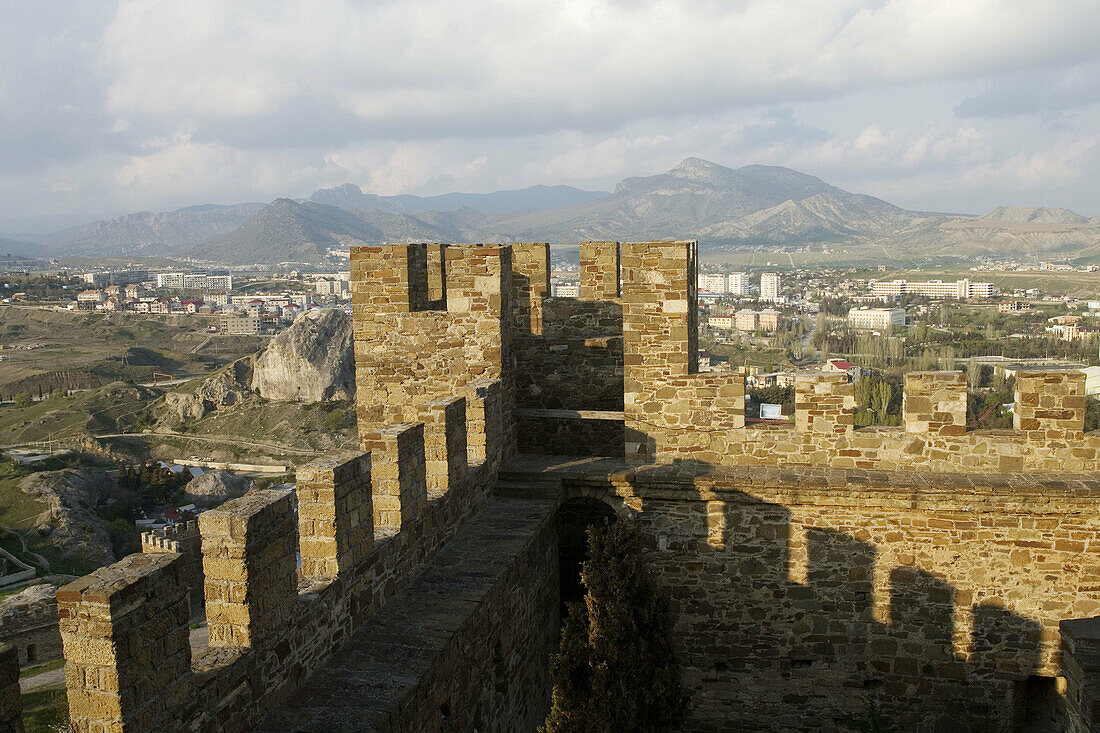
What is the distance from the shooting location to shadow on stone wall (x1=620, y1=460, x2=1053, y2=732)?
24.2ft

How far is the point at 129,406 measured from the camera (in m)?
76.1

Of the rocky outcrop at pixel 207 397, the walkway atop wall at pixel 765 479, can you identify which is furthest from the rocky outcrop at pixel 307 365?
the walkway atop wall at pixel 765 479

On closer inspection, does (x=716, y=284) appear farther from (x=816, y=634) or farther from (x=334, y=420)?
(x=816, y=634)

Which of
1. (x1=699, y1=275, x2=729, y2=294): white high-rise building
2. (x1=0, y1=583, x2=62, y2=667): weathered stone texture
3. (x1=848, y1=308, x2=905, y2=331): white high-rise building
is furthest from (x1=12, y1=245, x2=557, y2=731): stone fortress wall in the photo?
(x1=699, y1=275, x2=729, y2=294): white high-rise building

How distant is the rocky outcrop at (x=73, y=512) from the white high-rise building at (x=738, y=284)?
426 feet

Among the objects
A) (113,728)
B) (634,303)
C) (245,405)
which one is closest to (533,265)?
(634,303)

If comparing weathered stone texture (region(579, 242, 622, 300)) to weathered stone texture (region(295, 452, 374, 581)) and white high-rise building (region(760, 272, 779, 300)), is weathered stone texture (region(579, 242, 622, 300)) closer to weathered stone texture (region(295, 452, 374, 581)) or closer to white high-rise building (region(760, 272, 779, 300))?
weathered stone texture (region(295, 452, 374, 581))

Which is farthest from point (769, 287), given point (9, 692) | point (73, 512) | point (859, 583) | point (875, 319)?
point (9, 692)

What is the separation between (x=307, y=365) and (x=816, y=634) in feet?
231

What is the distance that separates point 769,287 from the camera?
156125mm

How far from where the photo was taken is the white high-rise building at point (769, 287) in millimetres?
149875

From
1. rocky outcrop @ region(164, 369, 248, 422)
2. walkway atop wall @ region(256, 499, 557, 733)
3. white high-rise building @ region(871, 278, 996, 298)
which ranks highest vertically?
walkway atop wall @ region(256, 499, 557, 733)

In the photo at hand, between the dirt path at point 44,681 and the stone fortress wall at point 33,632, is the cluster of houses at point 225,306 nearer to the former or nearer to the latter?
the stone fortress wall at point 33,632

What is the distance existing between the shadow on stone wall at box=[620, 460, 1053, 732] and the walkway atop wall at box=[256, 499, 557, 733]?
1.65 m
